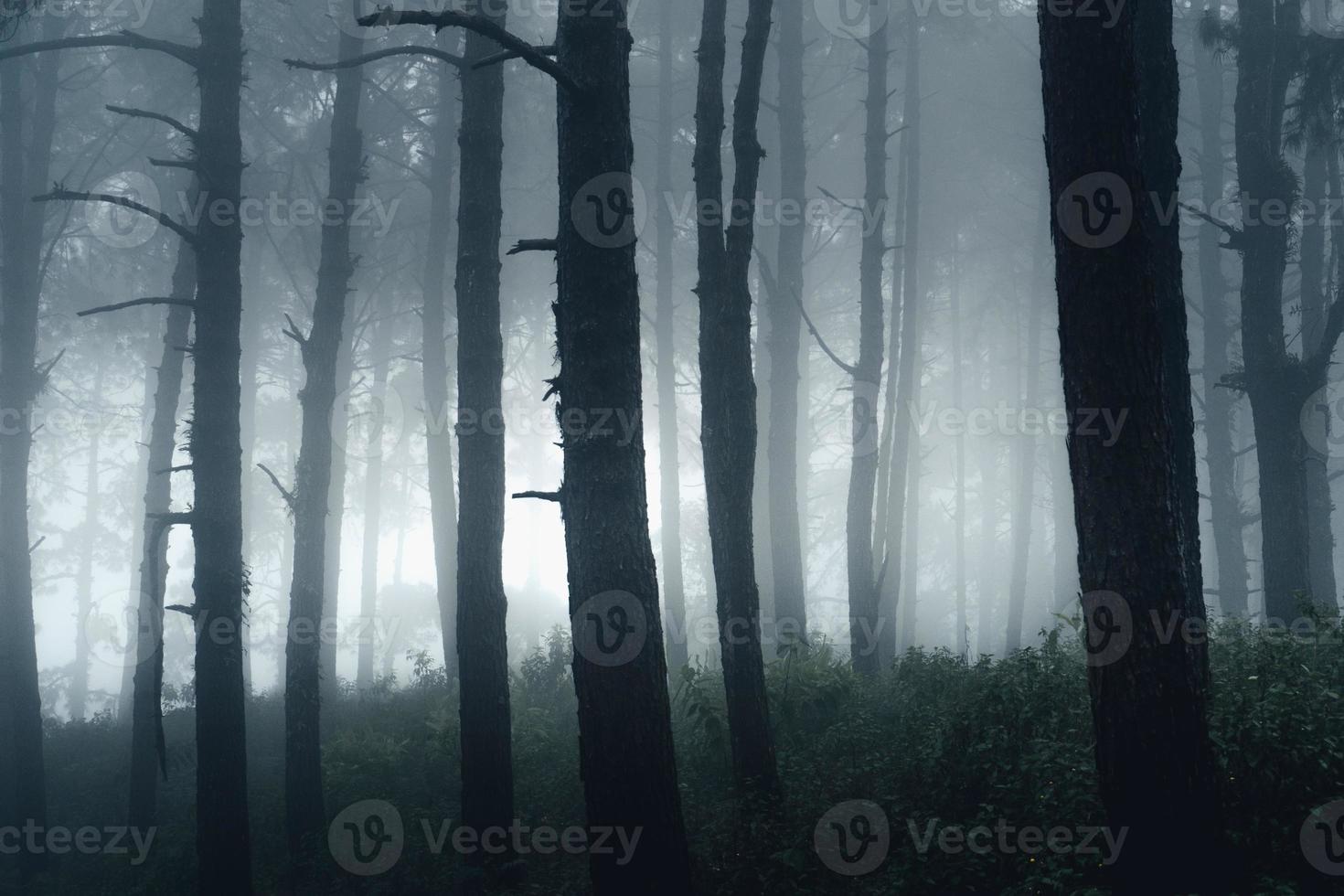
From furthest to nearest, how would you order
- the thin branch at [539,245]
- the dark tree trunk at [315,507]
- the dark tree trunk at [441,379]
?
the dark tree trunk at [441,379], the dark tree trunk at [315,507], the thin branch at [539,245]

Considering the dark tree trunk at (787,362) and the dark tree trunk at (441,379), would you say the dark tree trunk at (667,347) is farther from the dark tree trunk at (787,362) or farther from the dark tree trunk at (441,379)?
the dark tree trunk at (441,379)

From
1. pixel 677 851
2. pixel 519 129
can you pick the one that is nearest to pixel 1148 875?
pixel 677 851

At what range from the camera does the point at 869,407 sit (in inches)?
576

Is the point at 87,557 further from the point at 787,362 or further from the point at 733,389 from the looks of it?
the point at 733,389

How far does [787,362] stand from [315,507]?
26.2 feet

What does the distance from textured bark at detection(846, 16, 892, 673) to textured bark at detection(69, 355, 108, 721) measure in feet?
87.8

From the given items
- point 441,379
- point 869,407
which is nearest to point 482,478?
point 869,407

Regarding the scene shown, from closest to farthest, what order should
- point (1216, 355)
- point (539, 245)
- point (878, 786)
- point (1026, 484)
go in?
1. point (539, 245)
2. point (878, 786)
3. point (1216, 355)
4. point (1026, 484)

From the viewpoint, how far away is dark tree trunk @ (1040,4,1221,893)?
4.55 m

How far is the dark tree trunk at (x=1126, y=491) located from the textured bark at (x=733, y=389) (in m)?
3.76

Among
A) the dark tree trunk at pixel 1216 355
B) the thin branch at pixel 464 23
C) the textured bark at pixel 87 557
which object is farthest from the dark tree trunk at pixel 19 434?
the dark tree trunk at pixel 1216 355

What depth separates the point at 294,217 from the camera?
68.8 ft

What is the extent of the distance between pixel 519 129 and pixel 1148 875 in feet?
68.1

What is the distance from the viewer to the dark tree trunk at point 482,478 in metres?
8.09
